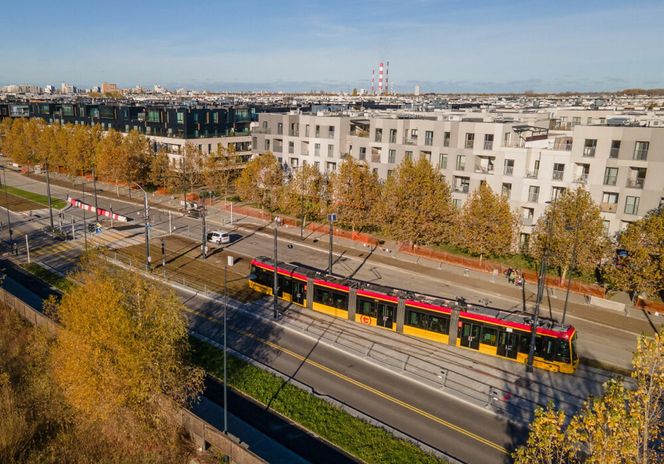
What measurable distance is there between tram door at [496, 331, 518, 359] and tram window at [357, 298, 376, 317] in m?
8.54

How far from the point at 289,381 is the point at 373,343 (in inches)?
281

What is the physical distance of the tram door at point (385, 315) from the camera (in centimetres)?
3344

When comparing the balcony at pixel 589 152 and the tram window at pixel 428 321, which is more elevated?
the balcony at pixel 589 152

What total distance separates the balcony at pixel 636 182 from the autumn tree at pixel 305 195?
33.1 m

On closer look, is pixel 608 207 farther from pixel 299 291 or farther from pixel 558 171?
pixel 299 291

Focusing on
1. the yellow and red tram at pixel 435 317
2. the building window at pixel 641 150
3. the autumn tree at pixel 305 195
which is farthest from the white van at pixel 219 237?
the building window at pixel 641 150

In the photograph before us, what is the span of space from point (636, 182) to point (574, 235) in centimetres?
942

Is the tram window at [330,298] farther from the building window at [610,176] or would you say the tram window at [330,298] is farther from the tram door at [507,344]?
the building window at [610,176]

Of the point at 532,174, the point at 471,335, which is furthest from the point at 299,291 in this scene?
the point at 532,174

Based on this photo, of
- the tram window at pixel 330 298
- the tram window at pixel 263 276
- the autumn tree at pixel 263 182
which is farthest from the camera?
the autumn tree at pixel 263 182

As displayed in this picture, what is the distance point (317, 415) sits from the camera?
24141 millimetres

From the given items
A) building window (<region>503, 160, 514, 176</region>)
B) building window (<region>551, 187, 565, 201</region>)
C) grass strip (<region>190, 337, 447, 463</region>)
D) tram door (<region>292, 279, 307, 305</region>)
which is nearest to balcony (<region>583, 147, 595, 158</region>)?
building window (<region>551, 187, 565, 201</region>)

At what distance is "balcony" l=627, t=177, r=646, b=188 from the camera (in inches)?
1750

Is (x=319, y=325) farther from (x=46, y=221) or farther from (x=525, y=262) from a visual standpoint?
(x=46, y=221)
